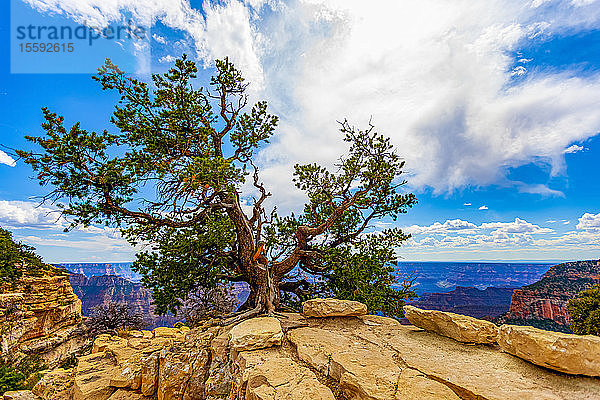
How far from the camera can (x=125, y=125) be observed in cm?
761

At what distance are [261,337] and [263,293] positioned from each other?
3338 millimetres

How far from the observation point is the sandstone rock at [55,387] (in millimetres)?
6521

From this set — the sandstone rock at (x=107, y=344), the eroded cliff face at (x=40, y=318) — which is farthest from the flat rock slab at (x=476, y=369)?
the eroded cliff face at (x=40, y=318)

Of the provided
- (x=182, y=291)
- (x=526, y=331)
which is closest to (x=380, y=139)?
(x=526, y=331)

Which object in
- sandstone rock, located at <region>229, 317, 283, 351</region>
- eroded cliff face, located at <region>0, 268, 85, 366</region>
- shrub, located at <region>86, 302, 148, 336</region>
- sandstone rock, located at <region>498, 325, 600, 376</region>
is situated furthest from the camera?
eroded cliff face, located at <region>0, 268, 85, 366</region>

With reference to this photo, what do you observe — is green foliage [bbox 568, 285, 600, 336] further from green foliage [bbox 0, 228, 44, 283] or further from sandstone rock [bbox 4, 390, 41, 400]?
green foliage [bbox 0, 228, 44, 283]

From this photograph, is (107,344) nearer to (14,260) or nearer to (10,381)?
(10,381)

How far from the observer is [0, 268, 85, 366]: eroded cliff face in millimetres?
14188

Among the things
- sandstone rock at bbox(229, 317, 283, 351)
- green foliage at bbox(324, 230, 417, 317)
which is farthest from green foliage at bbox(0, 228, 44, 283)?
green foliage at bbox(324, 230, 417, 317)

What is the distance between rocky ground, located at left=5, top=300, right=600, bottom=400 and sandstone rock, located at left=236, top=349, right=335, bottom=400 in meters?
0.02

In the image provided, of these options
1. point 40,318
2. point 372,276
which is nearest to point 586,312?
point 372,276

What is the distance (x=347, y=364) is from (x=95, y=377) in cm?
703

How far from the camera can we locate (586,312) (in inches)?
500

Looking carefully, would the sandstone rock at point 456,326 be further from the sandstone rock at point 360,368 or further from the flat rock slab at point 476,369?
the sandstone rock at point 360,368
